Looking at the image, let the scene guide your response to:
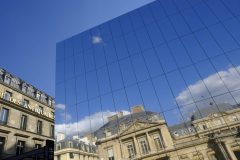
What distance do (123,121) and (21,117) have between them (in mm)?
16878

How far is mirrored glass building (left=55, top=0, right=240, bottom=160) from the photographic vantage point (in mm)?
13383

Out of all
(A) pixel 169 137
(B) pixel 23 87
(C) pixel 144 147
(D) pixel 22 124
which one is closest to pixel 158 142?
(A) pixel 169 137

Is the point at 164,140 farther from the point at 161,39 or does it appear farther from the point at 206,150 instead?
the point at 161,39

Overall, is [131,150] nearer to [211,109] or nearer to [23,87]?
[211,109]

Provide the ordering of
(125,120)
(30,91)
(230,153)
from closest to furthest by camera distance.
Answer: (230,153) → (125,120) → (30,91)

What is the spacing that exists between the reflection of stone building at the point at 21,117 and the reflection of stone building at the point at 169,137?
511 inches

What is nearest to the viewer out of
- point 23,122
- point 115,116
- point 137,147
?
point 137,147

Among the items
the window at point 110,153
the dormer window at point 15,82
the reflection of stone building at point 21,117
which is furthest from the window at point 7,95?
the window at point 110,153

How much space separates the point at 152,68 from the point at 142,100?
10.4 ft

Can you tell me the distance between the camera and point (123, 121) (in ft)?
50.8

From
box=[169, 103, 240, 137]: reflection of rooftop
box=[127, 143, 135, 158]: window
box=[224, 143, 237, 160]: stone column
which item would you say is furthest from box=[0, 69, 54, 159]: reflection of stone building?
box=[224, 143, 237, 160]: stone column

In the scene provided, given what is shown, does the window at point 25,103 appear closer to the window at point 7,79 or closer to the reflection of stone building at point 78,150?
the window at point 7,79

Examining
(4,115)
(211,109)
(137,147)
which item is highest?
(4,115)

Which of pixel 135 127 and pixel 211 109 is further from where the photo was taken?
pixel 135 127
